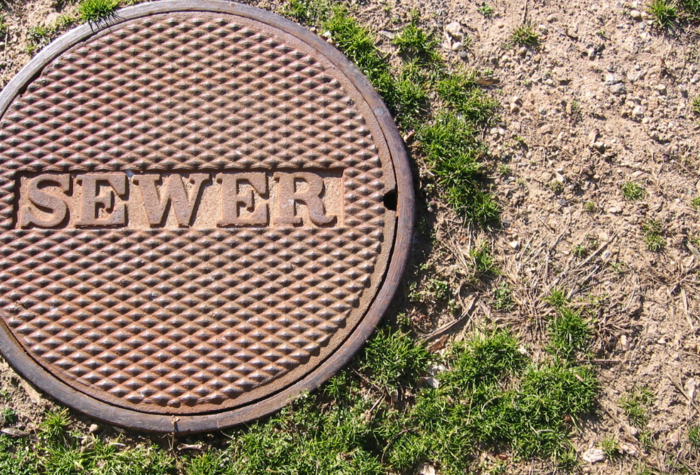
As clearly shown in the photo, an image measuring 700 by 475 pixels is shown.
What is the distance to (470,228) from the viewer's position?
2.39m

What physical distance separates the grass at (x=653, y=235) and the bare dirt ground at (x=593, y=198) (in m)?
0.01

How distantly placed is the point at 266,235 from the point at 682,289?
172 cm

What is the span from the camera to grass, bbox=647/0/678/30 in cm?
260

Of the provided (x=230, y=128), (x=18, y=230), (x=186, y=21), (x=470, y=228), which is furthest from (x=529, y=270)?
(x=18, y=230)

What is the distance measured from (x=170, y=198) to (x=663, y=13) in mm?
2314

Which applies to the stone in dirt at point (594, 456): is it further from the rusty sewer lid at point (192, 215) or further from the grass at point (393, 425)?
the rusty sewer lid at point (192, 215)

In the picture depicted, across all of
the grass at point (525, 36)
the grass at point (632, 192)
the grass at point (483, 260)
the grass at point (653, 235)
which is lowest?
the grass at point (483, 260)

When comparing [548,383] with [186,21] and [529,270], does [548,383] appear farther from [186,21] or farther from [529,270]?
[186,21]

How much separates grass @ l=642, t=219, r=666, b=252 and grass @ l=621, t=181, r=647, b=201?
112 mm

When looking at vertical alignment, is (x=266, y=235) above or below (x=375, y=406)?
above

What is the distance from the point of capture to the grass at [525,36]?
8.36 feet

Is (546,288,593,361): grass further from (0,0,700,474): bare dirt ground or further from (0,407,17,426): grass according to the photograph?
(0,407,17,426): grass

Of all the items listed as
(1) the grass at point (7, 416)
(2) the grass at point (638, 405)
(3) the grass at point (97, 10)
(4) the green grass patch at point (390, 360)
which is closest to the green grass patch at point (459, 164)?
(4) the green grass patch at point (390, 360)

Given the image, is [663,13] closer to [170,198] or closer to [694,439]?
[694,439]
